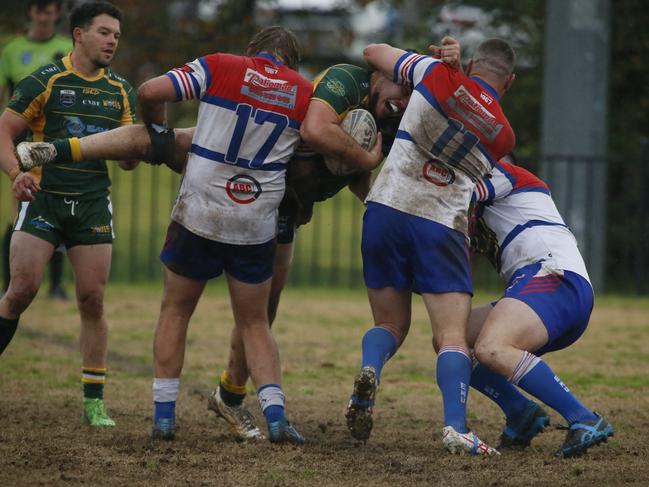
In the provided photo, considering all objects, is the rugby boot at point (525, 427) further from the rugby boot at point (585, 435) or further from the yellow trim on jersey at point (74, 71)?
the yellow trim on jersey at point (74, 71)

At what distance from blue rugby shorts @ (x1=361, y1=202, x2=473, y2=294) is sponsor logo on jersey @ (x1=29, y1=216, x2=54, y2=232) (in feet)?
6.06

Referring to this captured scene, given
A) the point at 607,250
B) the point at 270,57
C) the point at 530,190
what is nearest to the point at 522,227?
the point at 530,190

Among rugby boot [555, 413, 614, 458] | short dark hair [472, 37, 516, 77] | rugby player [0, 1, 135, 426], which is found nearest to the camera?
rugby boot [555, 413, 614, 458]

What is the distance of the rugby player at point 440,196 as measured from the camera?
554cm

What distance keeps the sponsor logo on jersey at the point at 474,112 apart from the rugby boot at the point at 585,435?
4.76 ft

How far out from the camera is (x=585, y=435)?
17.5 ft

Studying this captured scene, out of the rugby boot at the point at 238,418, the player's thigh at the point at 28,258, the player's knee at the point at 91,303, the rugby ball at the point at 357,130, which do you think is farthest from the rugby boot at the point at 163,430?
the rugby ball at the point at 357,130

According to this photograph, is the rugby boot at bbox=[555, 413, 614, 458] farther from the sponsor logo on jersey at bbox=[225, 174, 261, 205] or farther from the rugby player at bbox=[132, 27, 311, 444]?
the sponsor logo on jersey at bbox=[225, 174, 261, 205]

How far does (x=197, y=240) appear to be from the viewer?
577cm

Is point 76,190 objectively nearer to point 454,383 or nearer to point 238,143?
point 238,143

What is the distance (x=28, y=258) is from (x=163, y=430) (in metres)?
1.26

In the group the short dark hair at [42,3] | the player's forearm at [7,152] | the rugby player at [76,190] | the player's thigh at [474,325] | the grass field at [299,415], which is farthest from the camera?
the short dark hair at [42,3]

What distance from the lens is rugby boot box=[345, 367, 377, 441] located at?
17.6ft

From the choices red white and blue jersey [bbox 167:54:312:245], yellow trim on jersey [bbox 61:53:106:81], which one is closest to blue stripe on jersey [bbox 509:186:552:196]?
red white and blue jersey [bbox 167:54:312:245]
